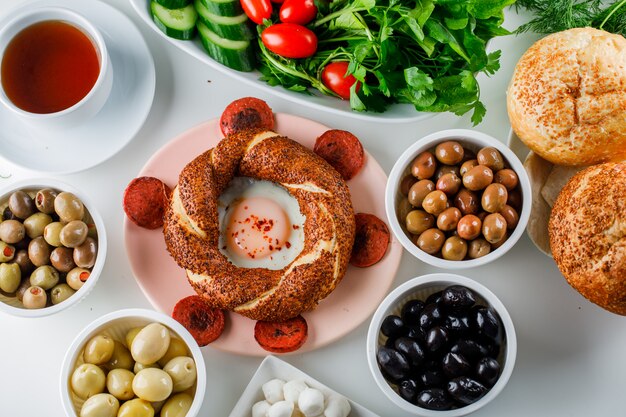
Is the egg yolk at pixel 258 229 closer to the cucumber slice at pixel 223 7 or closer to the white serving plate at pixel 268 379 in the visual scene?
the white serving plate at pixel 268 379

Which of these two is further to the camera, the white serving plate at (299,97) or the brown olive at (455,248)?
the white serving plate at (299,97)

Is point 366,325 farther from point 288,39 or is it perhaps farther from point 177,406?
point 288,39

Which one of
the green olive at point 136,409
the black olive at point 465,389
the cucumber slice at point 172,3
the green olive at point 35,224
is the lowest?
the black olive at point 465,389

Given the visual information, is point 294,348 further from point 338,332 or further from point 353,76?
point 353,76

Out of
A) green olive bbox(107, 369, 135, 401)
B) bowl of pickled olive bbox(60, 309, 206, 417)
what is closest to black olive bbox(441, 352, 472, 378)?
bowl of pickled olive bbox(60, 309, 206, 417)

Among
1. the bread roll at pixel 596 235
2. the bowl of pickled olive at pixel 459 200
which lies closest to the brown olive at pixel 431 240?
the bowl of pickled olive at pixel 459 200

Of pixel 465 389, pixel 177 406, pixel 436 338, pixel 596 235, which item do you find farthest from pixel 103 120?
pixel 596 235
